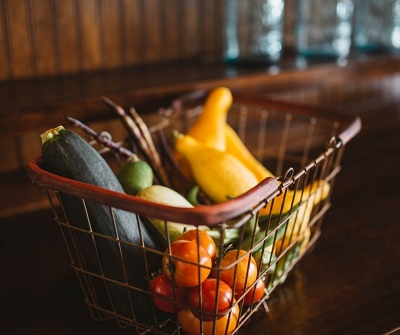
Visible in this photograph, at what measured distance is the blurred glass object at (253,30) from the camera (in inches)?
49.6

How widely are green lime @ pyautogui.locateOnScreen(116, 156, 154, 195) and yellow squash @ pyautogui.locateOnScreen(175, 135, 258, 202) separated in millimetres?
A: 115

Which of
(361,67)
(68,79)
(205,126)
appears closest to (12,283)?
(205,126)

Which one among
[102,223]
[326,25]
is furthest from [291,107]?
[326,25]

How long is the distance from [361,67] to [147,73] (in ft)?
1.82

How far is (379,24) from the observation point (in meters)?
1.52

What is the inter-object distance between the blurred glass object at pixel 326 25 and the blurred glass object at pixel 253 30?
16cm

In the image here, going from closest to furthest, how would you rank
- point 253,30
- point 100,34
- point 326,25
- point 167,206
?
point 167,206 < point 100,34 < point 253,30 < point 326,25

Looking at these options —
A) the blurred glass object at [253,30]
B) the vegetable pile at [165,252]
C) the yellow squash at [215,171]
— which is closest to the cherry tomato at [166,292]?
the vegetable pile at [165,252]

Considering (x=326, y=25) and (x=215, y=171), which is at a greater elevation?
(x=326, y=25)

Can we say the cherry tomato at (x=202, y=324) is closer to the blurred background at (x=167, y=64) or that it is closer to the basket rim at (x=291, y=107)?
the blurred background at (x=167, y=64)

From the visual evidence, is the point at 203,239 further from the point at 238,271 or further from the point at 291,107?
the point at 291,107

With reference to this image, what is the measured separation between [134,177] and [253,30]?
0.77m

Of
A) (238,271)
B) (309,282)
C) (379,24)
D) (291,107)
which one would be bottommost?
(309,282)

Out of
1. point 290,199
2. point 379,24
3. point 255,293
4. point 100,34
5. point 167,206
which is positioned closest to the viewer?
point 167,206
